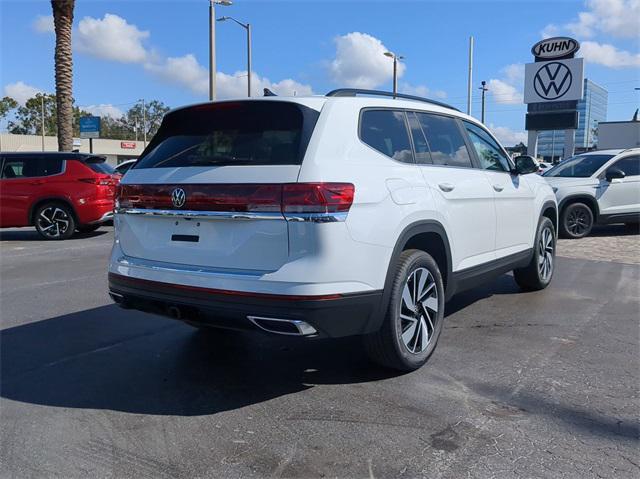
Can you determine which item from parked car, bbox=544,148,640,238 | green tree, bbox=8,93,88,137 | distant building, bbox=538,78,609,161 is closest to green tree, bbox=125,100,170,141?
green tree, bbox=8,93,88,137

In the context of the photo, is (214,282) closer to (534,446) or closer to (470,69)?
(534,446)

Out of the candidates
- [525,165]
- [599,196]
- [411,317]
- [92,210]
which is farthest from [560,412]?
[92,210]

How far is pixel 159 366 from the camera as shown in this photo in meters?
4.30

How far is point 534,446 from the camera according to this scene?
310 centimetres

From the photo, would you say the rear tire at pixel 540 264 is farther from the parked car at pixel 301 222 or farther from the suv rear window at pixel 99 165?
the suv rear window at pixel 99 165

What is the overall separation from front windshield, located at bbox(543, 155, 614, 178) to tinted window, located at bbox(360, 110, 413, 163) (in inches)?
345

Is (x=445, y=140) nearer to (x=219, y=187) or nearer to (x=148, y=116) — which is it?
(x=219, y=187)

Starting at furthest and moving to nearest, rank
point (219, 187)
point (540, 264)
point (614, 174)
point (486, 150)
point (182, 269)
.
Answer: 1. point (614, 174)
2. point (540, 264)
3. point (486, 150)
4. point (182, 269)
5. point (219, 187)

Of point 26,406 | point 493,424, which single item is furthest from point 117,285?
point 493,424

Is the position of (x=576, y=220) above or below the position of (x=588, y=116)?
below

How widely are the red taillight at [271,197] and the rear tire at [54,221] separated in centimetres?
875

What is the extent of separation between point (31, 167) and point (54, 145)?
61.8 metres

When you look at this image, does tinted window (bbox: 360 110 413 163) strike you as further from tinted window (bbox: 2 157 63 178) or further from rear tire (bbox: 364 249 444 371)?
tinted window (bbox: 2 157 63 178)

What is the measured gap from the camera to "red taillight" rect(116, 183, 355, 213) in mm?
3277
